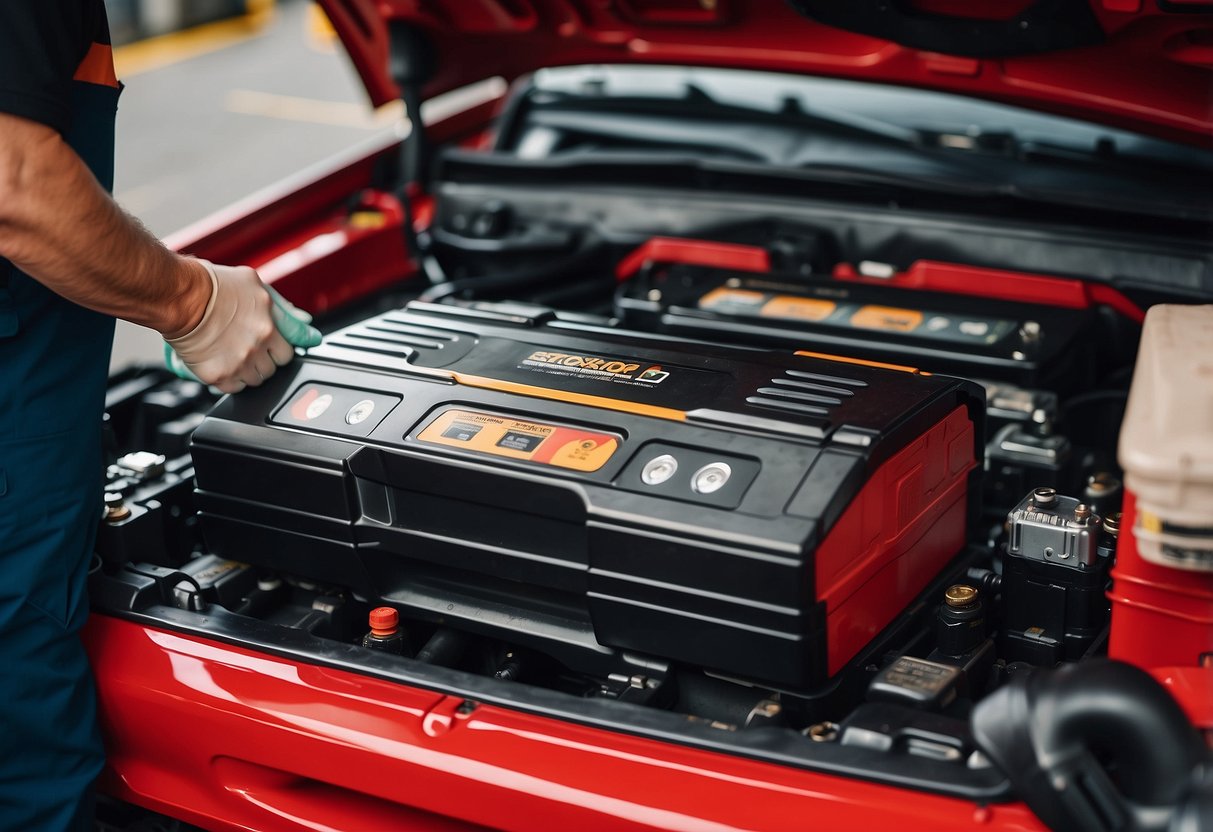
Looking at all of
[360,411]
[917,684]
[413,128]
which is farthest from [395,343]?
[413,128]

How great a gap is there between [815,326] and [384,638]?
2.56 ft

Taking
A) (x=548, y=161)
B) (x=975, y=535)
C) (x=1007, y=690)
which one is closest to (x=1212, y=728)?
(x=1007, y=690)

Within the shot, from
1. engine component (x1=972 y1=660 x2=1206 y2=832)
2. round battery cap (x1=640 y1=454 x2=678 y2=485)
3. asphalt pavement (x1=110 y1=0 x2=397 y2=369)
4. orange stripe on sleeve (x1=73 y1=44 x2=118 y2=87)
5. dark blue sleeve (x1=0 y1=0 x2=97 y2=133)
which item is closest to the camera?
engine component (x1=972 y1=660 x2=1206 y2=832)

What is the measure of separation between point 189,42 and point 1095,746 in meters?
10.4

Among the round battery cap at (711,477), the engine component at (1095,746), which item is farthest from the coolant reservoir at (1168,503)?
the round battery cap at (711,477)

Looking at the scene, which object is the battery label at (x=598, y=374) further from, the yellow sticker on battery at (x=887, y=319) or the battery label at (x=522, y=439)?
the yellow sticker on battery at (x=887, y=319)

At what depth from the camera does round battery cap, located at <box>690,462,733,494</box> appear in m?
1.38

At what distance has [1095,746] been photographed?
1153mm

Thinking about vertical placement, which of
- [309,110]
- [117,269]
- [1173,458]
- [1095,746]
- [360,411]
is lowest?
[309,110]

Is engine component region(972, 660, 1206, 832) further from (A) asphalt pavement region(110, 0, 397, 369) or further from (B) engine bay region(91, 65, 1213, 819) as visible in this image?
(A) asphalt pavement region(110, 0, 397, 369)

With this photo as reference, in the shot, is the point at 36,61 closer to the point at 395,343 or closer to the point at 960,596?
the point at 395,343

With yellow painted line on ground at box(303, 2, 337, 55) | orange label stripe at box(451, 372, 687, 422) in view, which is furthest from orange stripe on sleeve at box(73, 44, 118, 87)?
yellow painted line on ground at box(303, 2, 337, 55)

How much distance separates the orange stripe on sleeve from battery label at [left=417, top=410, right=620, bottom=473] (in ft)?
1.87

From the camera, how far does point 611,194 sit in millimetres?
2391
